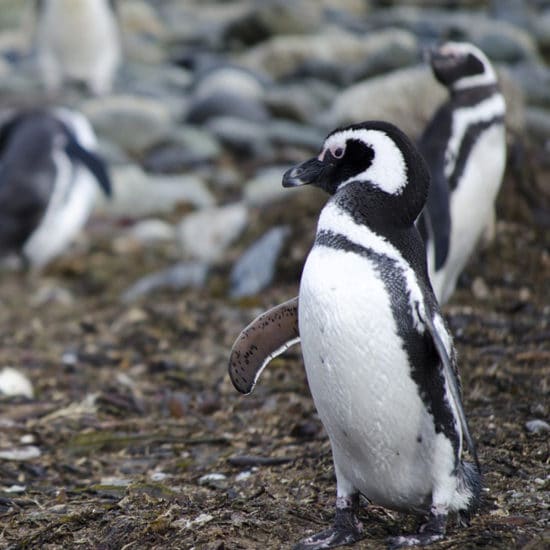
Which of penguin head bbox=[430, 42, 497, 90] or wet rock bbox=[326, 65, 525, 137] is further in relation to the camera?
wet rock bbox=[326, 65, 525, 137]

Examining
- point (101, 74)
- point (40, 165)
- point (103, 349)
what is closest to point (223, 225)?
point (40, 165)

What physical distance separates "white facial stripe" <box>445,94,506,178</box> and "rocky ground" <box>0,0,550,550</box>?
2.39 feet

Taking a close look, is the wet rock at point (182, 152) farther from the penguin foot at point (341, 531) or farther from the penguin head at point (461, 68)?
the penguin foot at point (341, 531)

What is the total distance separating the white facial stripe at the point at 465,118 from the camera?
17.1 feet

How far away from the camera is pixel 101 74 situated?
1312cm

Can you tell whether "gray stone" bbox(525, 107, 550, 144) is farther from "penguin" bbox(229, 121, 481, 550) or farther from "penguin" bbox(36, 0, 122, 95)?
"penguin" bbox(36, 0, 122, 95)

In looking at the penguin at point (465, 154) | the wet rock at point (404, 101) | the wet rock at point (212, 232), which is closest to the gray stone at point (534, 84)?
the wet rock at point (404, 101)

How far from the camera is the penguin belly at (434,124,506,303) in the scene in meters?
5.17

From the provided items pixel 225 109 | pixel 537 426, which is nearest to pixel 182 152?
pixel 225 109

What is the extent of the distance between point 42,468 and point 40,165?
4387mm

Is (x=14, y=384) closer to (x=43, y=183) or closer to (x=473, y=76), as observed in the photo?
(x=473, y=76)

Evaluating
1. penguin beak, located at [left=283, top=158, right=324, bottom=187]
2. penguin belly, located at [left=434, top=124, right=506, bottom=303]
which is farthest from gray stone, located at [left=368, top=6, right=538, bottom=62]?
penguin beak, located at [left=283, top=158, right=324, bottom=187]

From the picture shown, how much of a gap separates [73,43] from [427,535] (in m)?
11.2

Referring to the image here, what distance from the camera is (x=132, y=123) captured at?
10617 mm
